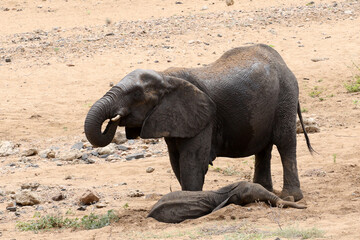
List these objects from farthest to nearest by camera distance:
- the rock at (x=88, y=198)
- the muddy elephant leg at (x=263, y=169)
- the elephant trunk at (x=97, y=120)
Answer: the muddy elephant leg at (x=263, y=169) < the rock at (x=88, y=198) < the elephant trunk at (x=97, y=120)

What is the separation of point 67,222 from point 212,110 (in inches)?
79.8

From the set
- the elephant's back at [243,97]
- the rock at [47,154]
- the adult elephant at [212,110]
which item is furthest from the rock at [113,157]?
the elephant's back at [243,97]

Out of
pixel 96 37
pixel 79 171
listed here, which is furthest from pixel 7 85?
pixel 79 171

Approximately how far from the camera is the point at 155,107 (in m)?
8.07

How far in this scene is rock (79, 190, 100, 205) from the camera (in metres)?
8.85

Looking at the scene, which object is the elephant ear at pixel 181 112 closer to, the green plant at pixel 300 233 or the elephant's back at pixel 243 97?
the elephant's back at pixel 243 97

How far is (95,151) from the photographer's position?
39.6 feet

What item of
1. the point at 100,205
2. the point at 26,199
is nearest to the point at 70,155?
the point at 26,199

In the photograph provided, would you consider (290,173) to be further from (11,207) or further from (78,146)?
(78,146)

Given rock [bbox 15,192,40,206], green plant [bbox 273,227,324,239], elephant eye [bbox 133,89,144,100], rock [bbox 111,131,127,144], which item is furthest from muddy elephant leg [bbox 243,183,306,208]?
rock [bbox 111,131,127,144]

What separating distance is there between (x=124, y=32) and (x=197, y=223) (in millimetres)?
12718

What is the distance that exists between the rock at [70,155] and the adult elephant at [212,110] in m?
3.58

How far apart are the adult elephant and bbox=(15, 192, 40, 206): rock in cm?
158

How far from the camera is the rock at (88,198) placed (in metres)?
8.85
